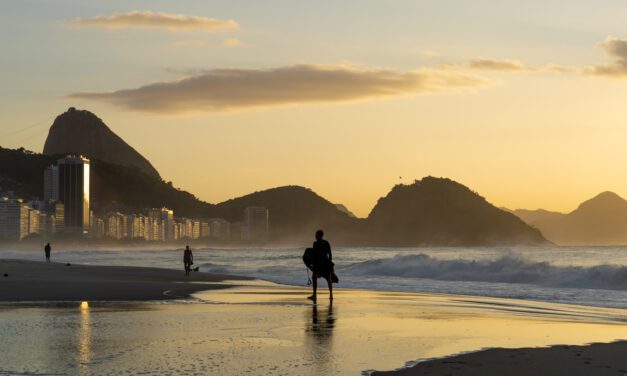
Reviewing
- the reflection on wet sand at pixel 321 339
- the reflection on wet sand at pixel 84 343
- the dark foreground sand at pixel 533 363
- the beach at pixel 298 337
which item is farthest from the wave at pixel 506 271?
the reflection on wet sand at pixel 84 343

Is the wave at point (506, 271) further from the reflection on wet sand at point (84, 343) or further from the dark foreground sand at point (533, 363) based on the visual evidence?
the reflection on wet sand at point (84, 343)

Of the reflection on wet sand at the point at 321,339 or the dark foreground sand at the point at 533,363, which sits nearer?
the dark foreground sand at the point at 533,363

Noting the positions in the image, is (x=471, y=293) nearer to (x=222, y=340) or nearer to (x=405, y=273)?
(x=222, y=340)

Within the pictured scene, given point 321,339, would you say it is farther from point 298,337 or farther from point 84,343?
point 84,343

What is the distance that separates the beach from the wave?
1773cm

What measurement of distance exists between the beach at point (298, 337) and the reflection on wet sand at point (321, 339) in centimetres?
2

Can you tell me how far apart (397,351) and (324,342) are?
1.52m

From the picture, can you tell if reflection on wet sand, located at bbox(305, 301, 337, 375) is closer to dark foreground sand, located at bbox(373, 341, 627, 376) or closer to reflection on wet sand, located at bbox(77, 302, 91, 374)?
dark foreground sand, located at bbox(373, 341, 627, 376)

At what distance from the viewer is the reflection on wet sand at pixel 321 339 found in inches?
471

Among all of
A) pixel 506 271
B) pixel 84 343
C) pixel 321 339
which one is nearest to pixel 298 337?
pixel 321 339

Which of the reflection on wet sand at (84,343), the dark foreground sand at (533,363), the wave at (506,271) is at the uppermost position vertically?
the reflection on wet sand at (84,343)

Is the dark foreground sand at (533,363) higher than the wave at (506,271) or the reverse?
higher

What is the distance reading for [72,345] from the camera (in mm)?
13617

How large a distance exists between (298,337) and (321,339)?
1.64 ft
